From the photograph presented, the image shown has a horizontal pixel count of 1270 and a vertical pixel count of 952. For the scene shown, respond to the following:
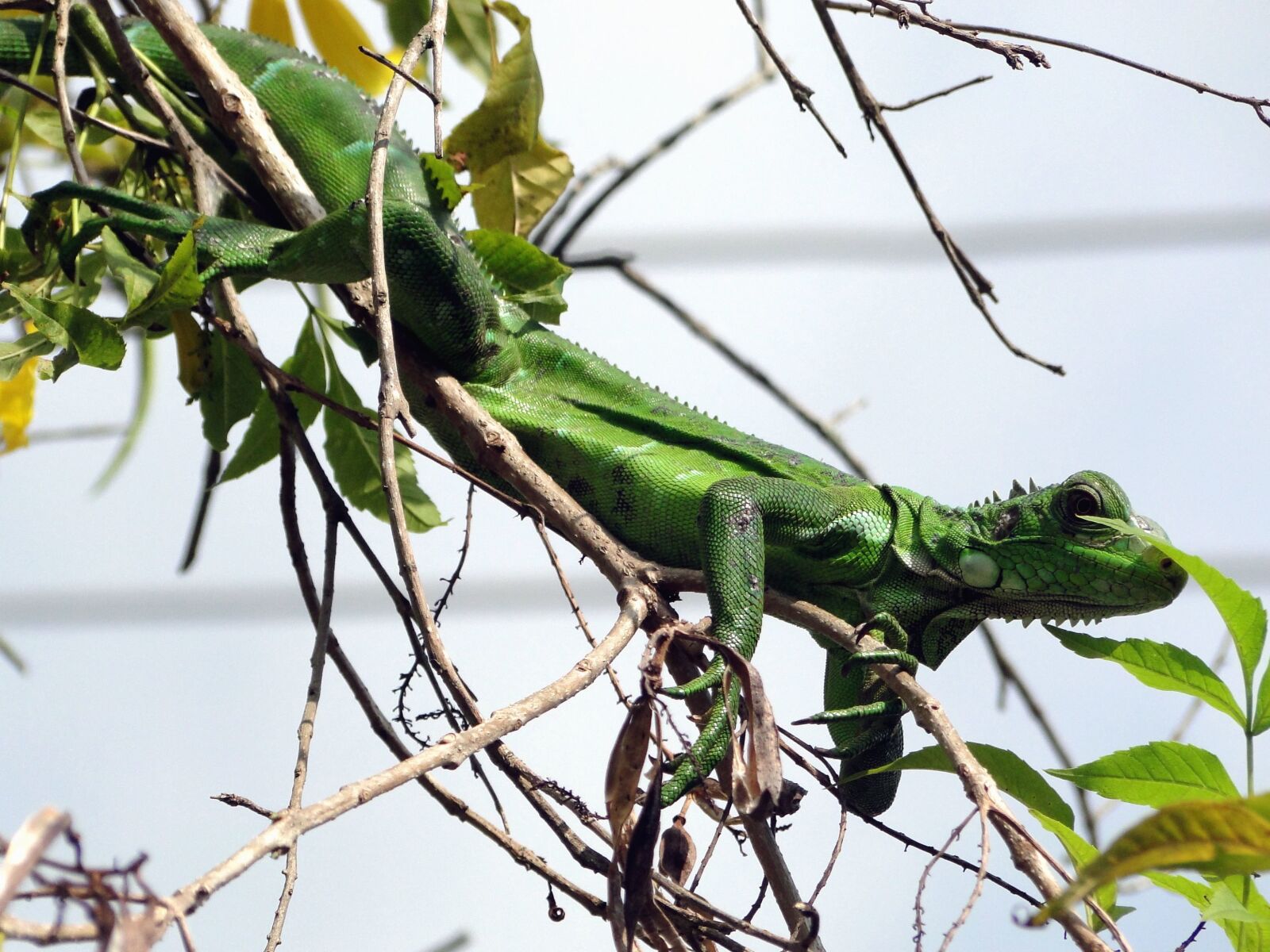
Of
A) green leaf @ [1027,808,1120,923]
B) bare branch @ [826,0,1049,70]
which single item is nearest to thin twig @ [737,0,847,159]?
bare branch @ [826,0,1049,70]

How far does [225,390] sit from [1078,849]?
11.2 ft

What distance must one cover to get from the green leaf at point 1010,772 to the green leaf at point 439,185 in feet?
9.52

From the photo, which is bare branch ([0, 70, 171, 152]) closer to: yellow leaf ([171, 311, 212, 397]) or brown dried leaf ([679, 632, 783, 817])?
yellow leaf ([171, 311, 212, 397])

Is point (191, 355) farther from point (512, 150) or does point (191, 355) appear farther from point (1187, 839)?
point (1187, 839)

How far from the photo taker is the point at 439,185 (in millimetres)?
5270

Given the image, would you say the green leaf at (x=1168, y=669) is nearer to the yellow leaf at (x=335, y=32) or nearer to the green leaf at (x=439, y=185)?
the green leaf at (x=439, y=185)

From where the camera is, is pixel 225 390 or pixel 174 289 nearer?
pixel 174 289

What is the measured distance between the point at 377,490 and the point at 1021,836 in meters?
3.11

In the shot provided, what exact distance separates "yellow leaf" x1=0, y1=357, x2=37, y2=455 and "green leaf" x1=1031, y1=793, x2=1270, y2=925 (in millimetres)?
3737

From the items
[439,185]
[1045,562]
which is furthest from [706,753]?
[439,185]

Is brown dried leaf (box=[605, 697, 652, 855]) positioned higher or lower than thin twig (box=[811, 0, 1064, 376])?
lower

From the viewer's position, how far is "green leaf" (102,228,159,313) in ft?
13.9

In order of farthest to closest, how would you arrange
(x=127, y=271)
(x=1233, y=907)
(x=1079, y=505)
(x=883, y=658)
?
(x=1079, y=505) → (x=127, y=271) → (x=883, y=658) → (x=1233, y=907)

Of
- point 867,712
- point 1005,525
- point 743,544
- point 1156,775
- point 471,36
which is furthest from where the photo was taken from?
point 471,36
